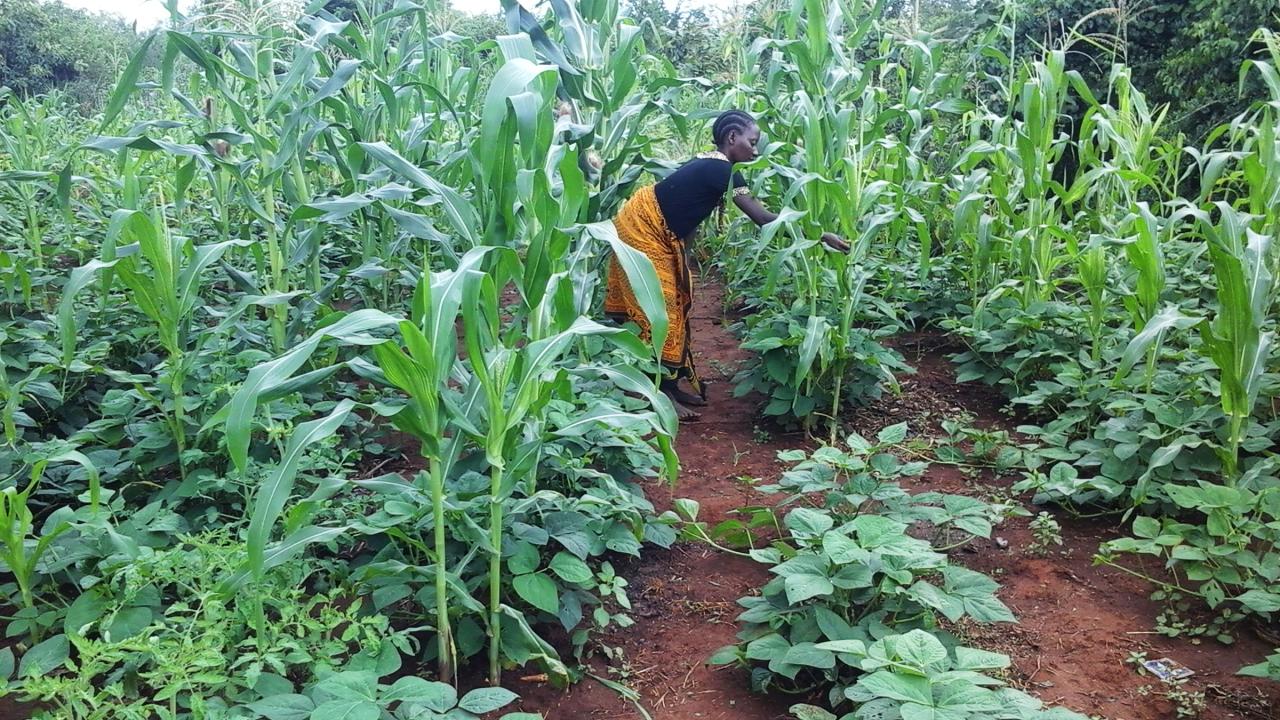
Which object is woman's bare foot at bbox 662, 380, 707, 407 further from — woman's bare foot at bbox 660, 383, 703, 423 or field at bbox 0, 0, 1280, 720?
field at bbox 0, 0, 1280, 720

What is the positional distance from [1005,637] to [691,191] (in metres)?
2.77

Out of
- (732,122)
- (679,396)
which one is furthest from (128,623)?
(732,122)

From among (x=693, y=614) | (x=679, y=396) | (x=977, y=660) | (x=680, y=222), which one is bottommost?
(x=693, y=614)

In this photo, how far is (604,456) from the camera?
119 inches

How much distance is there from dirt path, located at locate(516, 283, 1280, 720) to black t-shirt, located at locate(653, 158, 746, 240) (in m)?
1.53

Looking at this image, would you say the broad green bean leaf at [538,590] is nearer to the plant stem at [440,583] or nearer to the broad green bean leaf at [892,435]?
the plant stem at [440,583]

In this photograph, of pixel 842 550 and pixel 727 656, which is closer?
pixel 842 550

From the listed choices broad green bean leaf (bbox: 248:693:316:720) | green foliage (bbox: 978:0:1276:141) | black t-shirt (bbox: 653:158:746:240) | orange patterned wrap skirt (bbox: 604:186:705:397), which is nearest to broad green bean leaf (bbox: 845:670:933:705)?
broad green bean leaf (bbox: 248:693:316:720)

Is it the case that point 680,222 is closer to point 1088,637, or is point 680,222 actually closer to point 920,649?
point 1088,637

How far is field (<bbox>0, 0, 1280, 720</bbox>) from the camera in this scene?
81.4 inches

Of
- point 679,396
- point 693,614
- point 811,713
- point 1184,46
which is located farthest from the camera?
point 1184,46

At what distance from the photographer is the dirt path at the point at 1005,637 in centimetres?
228

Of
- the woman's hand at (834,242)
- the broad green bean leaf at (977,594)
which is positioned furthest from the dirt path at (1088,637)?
the woman's hand at (834,242)

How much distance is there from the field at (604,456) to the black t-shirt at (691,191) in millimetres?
409
